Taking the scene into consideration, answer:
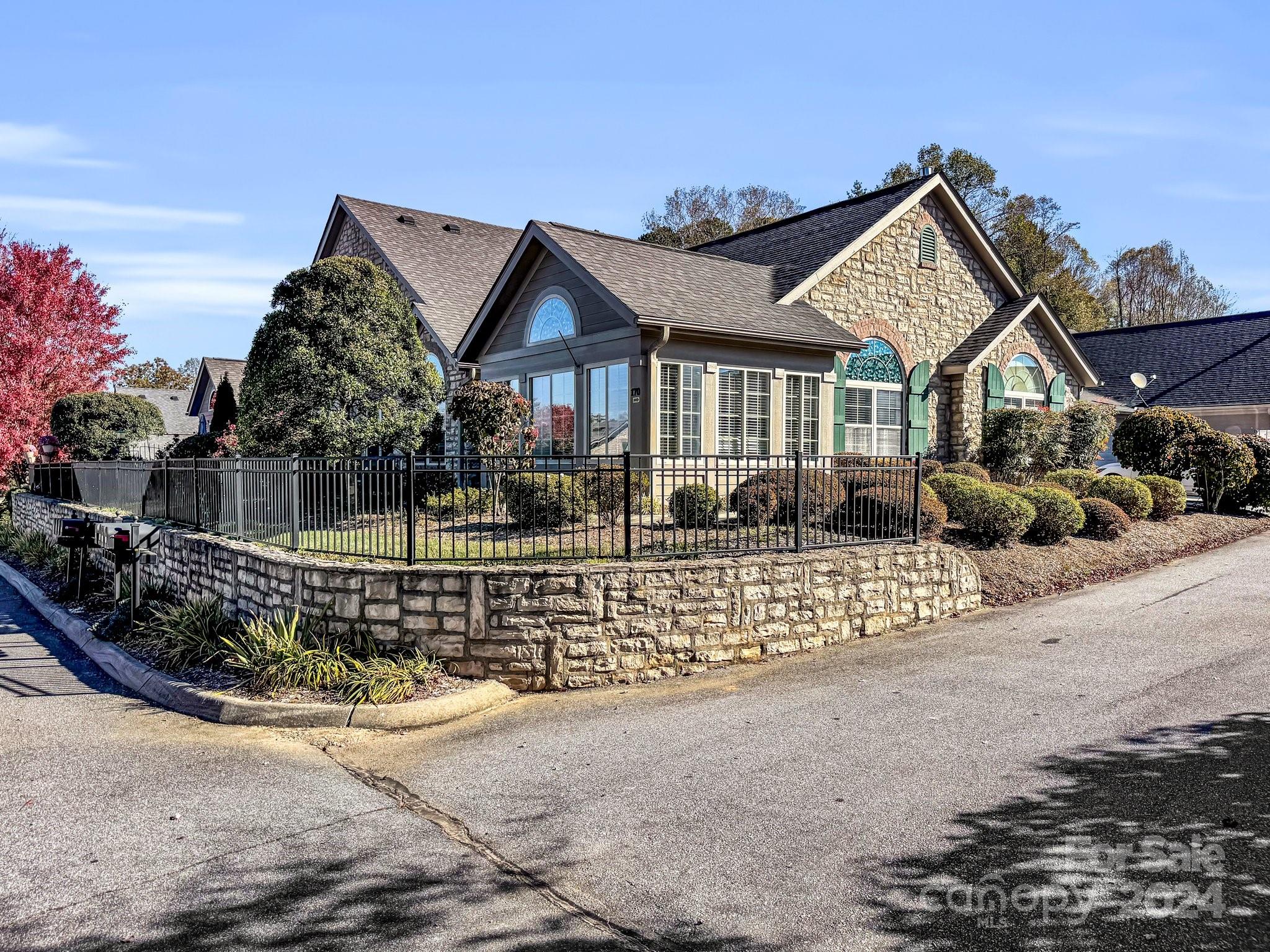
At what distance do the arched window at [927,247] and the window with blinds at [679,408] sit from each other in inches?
308

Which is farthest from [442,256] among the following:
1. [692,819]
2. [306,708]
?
[692,819]

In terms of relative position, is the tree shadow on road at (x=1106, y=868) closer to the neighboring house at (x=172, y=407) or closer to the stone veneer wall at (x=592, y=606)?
the stone veneer wall at (x=592, y=606)

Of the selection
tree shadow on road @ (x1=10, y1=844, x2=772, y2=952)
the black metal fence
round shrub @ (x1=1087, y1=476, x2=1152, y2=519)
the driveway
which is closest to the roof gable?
the black metal fence

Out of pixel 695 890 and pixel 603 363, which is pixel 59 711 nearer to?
pixel 695 890

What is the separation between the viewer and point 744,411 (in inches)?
600

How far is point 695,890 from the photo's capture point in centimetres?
398

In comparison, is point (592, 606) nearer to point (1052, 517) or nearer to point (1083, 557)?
point (1052, 517)

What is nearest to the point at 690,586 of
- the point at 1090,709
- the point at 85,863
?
the point at 1090,709

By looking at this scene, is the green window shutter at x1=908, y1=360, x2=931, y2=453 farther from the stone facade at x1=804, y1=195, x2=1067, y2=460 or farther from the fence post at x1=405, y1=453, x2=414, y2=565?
the fence post at x1=405, y1=453, x2=414, y2=565

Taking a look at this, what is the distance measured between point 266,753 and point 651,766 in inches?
109

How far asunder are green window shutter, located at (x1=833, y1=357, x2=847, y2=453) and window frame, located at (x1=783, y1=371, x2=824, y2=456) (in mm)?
436

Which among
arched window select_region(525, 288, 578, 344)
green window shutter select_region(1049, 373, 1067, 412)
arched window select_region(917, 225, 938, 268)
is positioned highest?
arched window select_region(917, 225, 938, 268)

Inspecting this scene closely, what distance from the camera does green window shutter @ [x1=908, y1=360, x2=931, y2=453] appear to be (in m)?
18.6

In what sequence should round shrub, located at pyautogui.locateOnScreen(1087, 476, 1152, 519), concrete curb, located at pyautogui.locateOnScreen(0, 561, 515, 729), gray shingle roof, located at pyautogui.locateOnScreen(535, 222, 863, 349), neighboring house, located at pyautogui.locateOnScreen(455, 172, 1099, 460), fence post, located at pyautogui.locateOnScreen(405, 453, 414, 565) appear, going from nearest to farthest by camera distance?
concrete curb, located at pyautogui.locateOnScreen(0, 561, 515, 729)
fence post, located at pyautogui.locateOnScreen(405, 453, 414, 565)
gray shingle roof, located at pyautogui.locateOnScreen(535, 222, 863, 349)
neighboring house, located at pyautogui.locateOnScreen(455, 172, 1099, 460)
round shrub, located at pyautogui.locateOnScreen(1087, 476, 1152, 519)
